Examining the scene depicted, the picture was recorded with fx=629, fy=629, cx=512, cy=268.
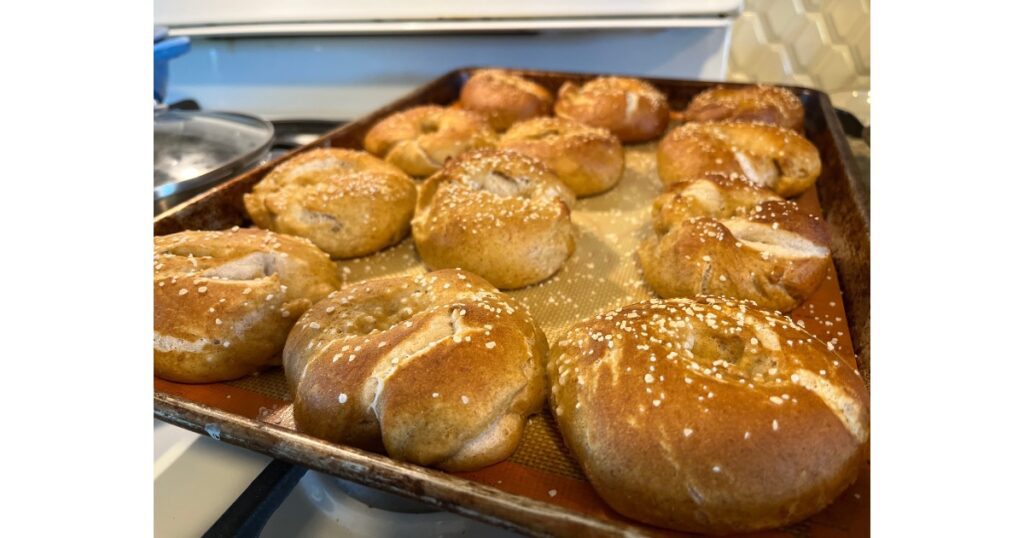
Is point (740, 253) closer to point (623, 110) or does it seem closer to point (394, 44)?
point (623, 110)

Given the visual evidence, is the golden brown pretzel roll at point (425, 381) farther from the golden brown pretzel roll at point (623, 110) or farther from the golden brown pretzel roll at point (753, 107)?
the golden brown pretzel roll at point (753, 107)

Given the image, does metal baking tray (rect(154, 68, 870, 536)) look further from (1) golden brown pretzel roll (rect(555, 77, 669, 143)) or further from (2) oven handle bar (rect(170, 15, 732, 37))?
(2) oven handle bar (rect(170, 15, 732, 37))

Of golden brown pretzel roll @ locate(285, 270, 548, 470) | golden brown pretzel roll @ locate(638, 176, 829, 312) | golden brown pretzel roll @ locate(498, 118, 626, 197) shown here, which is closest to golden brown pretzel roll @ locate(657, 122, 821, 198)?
golden brown pretzel roll @ locate(498, 118, 626, 197)

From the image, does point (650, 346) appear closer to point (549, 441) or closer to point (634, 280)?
point (549, 441)

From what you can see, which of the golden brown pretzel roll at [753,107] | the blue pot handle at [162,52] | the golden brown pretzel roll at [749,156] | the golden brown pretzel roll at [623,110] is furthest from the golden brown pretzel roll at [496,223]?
the blue pot handle at [162,52]

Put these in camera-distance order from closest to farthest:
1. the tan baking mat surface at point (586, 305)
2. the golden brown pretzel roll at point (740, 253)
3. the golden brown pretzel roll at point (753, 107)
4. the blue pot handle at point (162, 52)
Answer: the tan baking mat surface at point (586, 305) → the golden brown pretzel roll at point (740, 253) → the blue pot handle at point (162, 52) → the golden brown pretzel roll at point (753, 107)

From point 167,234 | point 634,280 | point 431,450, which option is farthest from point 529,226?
point 167,234
